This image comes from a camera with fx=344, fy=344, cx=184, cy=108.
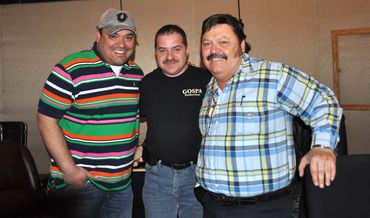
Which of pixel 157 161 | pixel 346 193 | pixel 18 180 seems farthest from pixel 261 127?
pixel 18 180

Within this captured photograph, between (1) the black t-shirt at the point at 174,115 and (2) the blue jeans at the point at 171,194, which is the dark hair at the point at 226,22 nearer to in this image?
(1) the black t-shirt at the point at 174,115

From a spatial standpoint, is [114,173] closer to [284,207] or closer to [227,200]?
[227,200]

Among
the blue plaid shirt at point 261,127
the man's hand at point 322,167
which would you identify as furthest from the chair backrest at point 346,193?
the blue plaid shirt at point 261,127

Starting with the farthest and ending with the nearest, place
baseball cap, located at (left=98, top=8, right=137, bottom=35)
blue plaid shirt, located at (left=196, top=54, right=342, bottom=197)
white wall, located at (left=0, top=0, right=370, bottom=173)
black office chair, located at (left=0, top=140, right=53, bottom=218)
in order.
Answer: white wall, located at (left=0, top=0, right=370, bottom=173) < baseball cap, located at (left=98, top=8, right=137, bottom=35) < black office chair, located at (left=0, top=140, right=53, bottom=218) < blue plaid shirt, located at (left=196, top=54, right=342, bottom=197)

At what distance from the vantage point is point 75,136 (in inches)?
72.0

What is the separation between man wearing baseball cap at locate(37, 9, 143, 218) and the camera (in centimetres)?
174

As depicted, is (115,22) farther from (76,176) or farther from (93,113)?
(76,176)

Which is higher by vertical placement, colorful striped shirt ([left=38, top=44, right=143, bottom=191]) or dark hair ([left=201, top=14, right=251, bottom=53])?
dark hair ([left=201, top=14, right=251, bottom=53])

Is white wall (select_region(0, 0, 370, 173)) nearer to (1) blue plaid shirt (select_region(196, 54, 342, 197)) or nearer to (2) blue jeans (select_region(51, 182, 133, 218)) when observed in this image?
(2) blue jeans (select_region(51, 182, 133, 218))

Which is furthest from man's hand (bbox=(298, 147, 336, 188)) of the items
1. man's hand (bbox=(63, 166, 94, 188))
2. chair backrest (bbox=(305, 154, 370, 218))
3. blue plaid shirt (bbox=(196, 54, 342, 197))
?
man's hand (bbox=(63, 166, 94, 188))

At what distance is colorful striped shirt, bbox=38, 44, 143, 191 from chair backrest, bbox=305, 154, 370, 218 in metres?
1.06

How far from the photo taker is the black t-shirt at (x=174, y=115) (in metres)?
1.90

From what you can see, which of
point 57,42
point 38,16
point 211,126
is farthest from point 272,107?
point 38,16

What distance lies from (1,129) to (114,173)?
2130 mm
